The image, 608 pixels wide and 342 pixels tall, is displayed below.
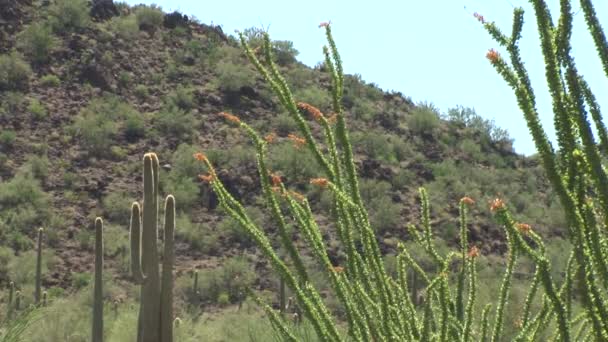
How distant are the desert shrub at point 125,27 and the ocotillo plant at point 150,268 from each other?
3214 centimetres

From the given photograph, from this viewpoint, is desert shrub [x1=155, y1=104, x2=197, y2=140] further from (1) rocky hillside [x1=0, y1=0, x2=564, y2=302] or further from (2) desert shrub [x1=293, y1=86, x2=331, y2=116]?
(2) desert shrub [x1=293, y1=86, x2=331, y2=116]

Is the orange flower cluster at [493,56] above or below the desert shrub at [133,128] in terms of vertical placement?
below

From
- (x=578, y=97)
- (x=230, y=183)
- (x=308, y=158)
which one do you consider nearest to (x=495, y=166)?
(x=308, y=158)

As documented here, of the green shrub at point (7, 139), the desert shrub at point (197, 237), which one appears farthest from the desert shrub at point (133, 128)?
→ the desert shrub at point (197, 237)

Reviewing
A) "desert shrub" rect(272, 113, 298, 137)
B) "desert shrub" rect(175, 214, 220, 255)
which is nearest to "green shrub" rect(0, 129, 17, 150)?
"desert shrub" rect(175, 214, 220, 255)

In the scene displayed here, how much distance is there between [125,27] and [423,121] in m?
9.95

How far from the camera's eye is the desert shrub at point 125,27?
42.2 metres

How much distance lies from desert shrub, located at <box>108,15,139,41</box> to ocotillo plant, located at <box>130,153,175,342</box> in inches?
1265

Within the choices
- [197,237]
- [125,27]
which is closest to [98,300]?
[197,237]

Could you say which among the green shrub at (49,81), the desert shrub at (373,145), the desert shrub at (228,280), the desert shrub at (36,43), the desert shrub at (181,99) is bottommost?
the desert shrub at (228,280)

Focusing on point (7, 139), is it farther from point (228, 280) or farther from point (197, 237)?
point (228, 280)

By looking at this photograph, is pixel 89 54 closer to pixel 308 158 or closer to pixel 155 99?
pixel 155 99

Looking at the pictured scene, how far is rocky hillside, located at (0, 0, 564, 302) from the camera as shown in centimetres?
3184

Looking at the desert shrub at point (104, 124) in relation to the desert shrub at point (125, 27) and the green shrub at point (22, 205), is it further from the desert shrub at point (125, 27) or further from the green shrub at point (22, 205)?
the desert shrub at point (125, 27)
